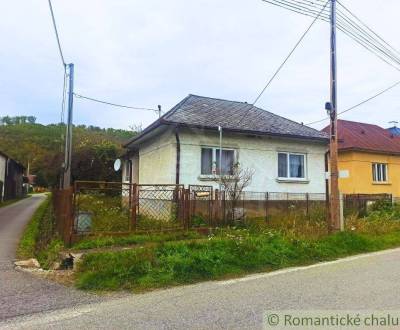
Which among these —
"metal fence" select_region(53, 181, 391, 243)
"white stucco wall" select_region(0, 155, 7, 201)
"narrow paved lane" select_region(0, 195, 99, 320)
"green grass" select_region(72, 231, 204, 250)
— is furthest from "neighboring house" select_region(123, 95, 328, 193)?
"white stucco wall" select_region(0, 155, 7, 201)

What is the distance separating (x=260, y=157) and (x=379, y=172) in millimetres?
13187

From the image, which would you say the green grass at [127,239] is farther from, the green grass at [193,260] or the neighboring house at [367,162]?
the neighboring house at [367,162]

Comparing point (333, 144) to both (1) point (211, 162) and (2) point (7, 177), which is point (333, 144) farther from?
(2) point (7, 177)

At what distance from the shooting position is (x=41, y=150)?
180 feet

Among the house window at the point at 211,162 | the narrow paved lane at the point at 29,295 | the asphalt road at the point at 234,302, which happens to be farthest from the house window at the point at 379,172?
the narrow paved lane at the point at 29,295

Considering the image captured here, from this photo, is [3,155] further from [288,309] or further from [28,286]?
[288,309]

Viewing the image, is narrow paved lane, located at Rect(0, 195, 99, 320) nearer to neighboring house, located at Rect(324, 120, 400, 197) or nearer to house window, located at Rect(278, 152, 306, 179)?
house window, located at Rect(278, 152, 306, 179)

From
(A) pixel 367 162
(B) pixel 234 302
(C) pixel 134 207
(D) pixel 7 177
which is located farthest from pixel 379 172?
(D) pixel 7 177

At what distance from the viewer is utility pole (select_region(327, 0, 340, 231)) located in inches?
447

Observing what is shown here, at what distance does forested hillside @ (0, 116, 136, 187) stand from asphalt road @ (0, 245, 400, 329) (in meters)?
21.2

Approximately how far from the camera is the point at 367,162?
2430 centimetres

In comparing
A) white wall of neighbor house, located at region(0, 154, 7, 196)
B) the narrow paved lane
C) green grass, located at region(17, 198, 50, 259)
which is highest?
white wall of neighbor house, located at region(0, 154, 7, 196)

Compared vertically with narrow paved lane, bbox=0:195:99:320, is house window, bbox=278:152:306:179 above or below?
above

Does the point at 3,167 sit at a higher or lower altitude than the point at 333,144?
higher
